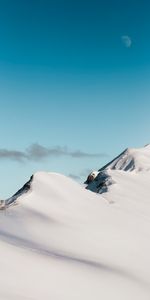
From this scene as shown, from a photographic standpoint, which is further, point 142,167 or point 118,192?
point 142,167

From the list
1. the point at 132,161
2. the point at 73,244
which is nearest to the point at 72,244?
the point at 73,244

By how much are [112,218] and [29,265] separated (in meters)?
20.6

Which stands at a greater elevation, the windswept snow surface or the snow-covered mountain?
the snow-covered mountain

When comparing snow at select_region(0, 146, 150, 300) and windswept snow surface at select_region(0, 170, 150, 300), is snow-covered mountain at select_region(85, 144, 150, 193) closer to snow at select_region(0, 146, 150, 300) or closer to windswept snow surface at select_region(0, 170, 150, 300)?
snow at select_region(0, 146, 150, 300)

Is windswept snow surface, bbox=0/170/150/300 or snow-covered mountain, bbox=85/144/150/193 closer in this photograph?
windswept snow surface, bbox=0/170/150/300

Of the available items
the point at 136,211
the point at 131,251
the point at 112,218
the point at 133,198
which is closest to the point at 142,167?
the point at 133,198

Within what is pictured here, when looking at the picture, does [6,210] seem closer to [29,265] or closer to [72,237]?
[72,237]

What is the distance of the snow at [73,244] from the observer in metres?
24.8

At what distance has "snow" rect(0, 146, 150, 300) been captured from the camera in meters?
24.8

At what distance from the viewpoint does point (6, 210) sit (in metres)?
41.8

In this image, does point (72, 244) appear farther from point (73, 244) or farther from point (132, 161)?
point (132, 161)

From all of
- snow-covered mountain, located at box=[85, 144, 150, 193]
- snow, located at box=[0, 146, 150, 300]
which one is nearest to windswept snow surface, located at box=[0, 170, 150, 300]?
snow, located at box=[0, 146, 150, 300]

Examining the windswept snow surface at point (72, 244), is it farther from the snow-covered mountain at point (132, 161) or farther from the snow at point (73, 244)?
the snow-covered mountain at point (132, 161)

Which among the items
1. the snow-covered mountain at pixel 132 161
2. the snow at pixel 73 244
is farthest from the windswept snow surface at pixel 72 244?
the snow-covered mountain at pixel 132 161
